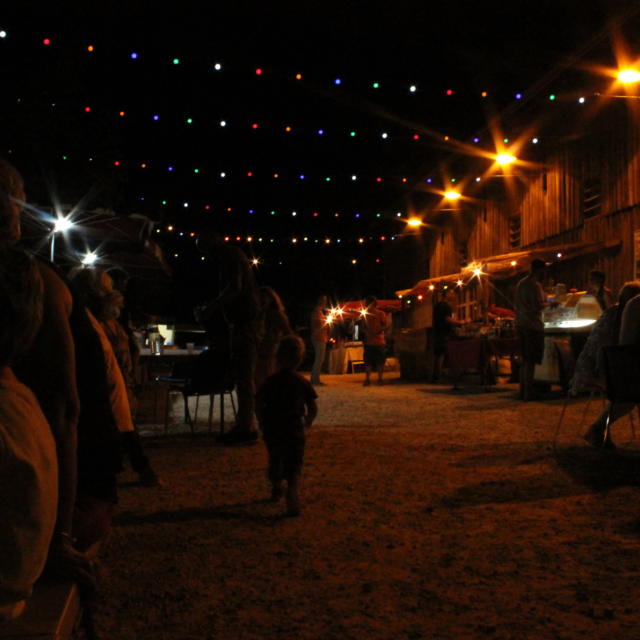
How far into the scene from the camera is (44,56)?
15.5 metres

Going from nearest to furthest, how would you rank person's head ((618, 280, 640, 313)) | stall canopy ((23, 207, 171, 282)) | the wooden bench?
1. the wooden bench
2. person's head ((618, 280, 640, 313))
3. stall canopy ((23, 207, 171, 282))

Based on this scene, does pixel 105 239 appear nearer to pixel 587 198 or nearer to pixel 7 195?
pixel 7 195

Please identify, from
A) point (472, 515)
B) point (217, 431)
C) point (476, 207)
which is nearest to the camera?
point (472, 515)

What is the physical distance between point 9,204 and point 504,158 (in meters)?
17.7

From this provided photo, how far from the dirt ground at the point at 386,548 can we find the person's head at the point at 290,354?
94cm

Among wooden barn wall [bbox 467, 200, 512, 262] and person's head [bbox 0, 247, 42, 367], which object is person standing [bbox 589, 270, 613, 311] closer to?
person's head [bbox 0, 247, 42, 367]

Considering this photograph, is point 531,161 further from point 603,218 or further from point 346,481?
point 346,481

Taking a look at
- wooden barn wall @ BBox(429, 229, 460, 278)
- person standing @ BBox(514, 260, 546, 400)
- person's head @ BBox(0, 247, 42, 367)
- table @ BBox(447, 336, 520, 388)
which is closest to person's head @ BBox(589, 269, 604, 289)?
person standing @ BBox(514, 260, 546, 400)

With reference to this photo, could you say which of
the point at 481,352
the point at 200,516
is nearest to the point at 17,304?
the point at 200,516

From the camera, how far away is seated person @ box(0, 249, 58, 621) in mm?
1562

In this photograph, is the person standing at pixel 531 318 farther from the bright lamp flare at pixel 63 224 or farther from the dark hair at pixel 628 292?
the bright lamp flare at pixel 63 224

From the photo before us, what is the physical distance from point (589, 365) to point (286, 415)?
10.1ft

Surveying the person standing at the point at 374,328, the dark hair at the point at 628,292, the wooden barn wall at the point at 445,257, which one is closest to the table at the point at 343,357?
the person standing at the point at 374,328

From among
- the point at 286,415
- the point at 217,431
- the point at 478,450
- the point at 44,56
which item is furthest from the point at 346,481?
the point at 44,56
